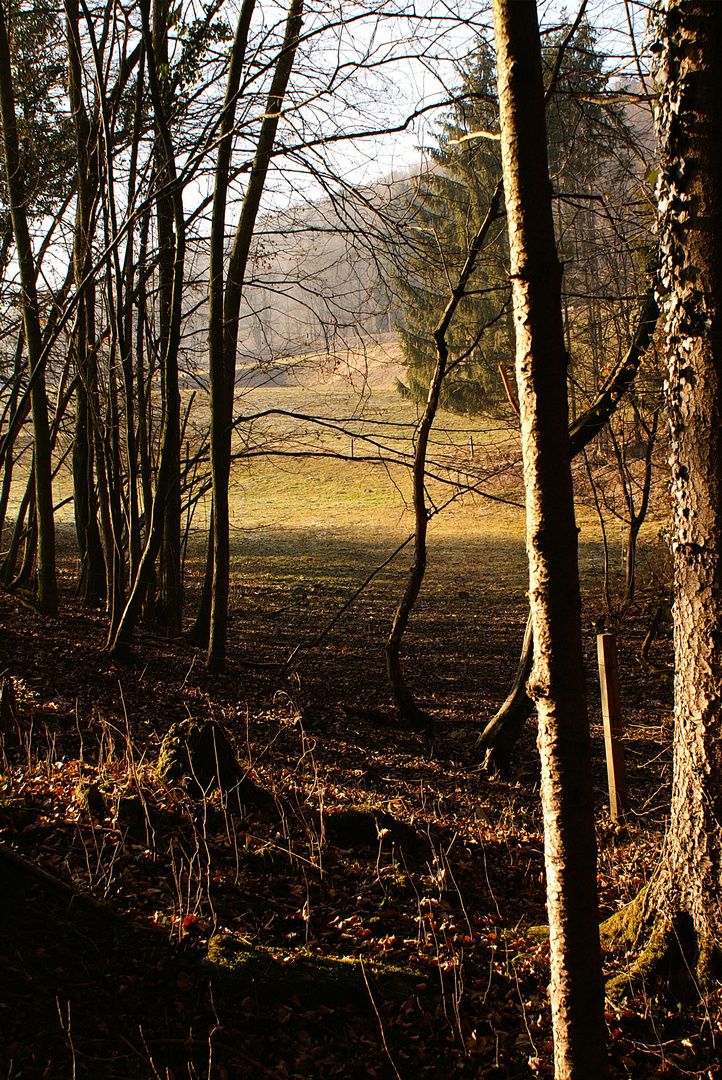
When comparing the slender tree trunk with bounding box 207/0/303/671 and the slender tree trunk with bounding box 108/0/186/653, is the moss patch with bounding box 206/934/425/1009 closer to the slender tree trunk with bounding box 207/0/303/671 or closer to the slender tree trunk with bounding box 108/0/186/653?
the slender tree trunk with bounding box 108/0/186/653

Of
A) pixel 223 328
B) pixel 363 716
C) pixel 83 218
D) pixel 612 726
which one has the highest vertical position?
pixel 83 218

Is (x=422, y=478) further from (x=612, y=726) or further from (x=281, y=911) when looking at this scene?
(x=281, y=911)

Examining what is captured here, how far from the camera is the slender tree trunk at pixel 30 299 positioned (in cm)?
708

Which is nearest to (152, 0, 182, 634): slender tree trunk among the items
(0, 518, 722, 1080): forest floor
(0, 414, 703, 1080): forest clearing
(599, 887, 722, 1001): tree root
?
(0, 414, 703, 1080): forest clearing

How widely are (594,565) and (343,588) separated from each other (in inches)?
252

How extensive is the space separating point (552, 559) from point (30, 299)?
7427mm

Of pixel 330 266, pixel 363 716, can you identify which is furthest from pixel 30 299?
pixel 363 716

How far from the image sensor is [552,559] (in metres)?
1.83

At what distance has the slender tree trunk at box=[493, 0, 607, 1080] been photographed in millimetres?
1775

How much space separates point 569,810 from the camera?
1.85m

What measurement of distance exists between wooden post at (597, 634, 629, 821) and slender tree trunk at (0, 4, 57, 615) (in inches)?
228

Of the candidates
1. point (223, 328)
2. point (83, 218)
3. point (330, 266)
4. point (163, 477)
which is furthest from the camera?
point (223, 328)

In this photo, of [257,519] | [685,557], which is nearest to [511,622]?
[685,557]

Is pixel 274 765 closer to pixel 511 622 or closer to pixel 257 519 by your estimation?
pixel 511 622
